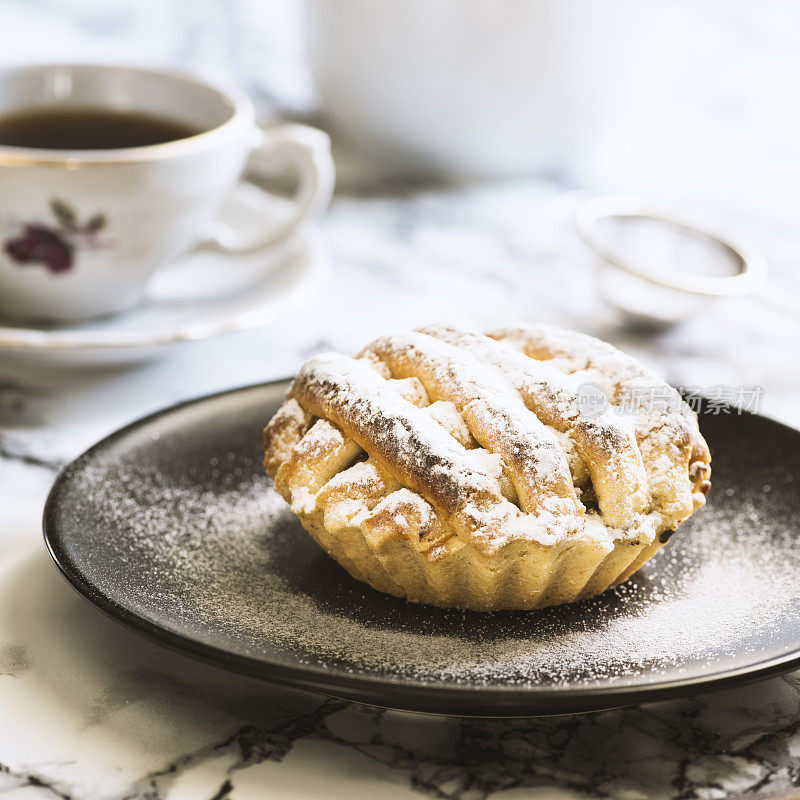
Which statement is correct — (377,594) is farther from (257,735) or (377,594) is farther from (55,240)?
(55,240)

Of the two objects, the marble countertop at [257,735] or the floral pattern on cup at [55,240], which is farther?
the floral pattern on cup at [55,240]

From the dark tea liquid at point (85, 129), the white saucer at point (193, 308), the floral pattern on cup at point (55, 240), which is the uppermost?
the dark tea liquid at point (85, 129)

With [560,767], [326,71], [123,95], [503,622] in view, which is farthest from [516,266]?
[560,767]

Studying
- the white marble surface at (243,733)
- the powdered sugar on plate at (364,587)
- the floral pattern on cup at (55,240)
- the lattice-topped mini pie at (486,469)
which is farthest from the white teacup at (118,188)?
the lattice-topped mini pie at (486,469)

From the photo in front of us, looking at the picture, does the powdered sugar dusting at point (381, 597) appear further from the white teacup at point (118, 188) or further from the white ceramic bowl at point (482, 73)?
the white ceramic bowl at point (482, 73)

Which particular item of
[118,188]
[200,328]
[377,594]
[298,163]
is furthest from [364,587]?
[298,163]

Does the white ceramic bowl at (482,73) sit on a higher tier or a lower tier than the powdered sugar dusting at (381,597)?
higher

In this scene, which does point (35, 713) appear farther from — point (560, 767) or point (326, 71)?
point (326, 71)
